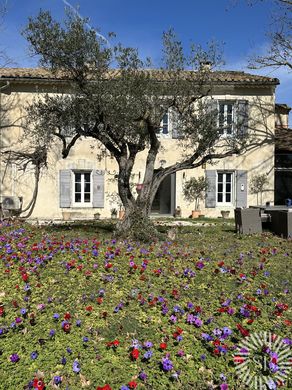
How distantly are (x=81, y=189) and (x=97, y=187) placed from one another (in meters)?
0.75

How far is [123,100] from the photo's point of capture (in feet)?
27.1

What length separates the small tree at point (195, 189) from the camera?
17.8 m

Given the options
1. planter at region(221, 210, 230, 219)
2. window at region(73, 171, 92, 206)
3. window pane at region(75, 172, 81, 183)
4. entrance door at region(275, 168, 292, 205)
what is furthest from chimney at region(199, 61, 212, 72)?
entrance door at region(275, 168, 292, 205)

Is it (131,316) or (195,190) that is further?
(195,190)

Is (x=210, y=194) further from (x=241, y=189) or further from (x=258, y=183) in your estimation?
(x=258, y=183)

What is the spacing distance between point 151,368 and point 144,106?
6.13 meters

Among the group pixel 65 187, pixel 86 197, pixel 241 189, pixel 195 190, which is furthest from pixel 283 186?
pixel 65 187

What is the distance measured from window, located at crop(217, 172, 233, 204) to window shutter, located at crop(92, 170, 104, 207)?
17.3 ft

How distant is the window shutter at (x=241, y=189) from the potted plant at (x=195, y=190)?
1453mm

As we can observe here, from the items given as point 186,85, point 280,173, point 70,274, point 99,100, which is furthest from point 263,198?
point 70,274

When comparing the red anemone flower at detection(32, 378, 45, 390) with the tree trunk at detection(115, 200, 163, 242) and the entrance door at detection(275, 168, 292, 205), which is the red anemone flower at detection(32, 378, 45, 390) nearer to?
the tree trunk at detection(115, 200, 163, 242)

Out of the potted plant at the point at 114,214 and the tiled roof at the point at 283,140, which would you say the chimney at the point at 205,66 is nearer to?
the potted plant at the point at 114,214

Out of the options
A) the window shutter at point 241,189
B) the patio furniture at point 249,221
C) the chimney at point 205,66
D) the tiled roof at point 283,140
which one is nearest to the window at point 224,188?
the window shutter at point 241,189

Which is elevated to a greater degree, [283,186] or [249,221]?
[283,186]
